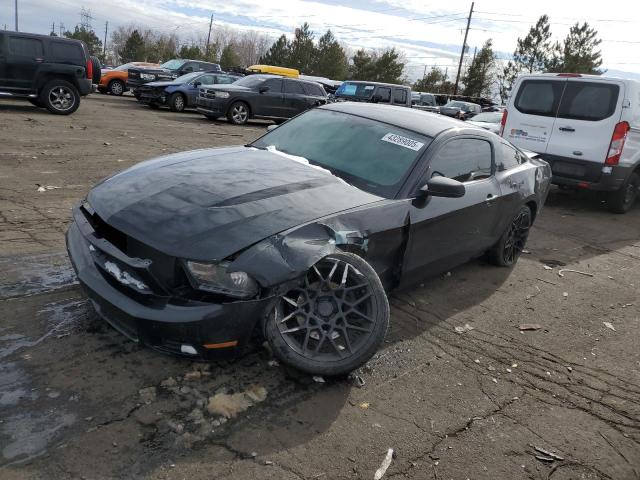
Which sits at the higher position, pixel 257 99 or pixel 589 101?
pixel 589 101

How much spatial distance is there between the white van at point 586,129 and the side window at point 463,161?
4155mm

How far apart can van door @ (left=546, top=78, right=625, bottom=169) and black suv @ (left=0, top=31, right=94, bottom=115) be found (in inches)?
437

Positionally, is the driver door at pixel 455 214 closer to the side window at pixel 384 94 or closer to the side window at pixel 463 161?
the side window at pixel 463 161

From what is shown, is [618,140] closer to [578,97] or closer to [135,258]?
[578,97]

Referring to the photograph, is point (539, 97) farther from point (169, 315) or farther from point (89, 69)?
point (89, 69)

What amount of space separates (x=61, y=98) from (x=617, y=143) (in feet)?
40.6

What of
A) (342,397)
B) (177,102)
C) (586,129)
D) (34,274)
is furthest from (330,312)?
(177,102)

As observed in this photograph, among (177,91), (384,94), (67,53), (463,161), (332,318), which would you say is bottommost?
(332,318)

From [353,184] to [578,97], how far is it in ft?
20.3

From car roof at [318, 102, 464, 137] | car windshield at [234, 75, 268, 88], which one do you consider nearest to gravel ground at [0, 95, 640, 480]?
car roof at [318, 102, 464, 137]

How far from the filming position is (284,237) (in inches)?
113

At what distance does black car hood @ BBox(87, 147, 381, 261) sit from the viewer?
9.14ft

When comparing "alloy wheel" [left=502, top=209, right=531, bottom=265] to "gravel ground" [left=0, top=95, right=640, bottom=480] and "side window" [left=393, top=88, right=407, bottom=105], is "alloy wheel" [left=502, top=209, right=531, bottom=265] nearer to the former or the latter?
"gravel ground" [left=0, top=95, right=640, bottom=480]

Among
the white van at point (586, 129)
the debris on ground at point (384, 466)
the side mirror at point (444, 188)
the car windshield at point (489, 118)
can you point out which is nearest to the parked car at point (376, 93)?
the car windshield at point (489, 118)
